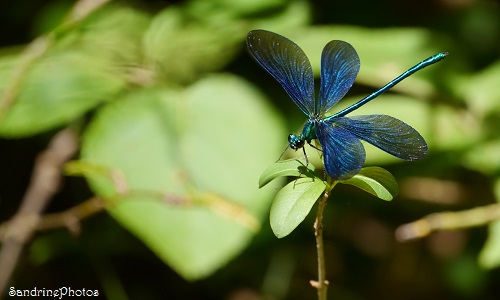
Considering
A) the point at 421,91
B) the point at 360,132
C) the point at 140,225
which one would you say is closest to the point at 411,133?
the point at 360,132

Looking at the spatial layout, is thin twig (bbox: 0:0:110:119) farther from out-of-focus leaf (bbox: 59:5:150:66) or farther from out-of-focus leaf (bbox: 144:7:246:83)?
out-of-focus leaf (bbox: 144:7:246:83)

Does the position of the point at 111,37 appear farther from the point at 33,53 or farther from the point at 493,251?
the point at 493,251

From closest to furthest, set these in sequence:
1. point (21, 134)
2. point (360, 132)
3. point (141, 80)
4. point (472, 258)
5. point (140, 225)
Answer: point (360, 132)
point (140, 225)
point (21, 134)
point (141, 80)
point (472, 258)

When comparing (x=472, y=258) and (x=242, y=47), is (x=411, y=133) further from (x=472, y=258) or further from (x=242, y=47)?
Answer: (x=472, y=258)

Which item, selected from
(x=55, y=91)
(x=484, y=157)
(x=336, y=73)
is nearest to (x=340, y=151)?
(x=336, y=73)

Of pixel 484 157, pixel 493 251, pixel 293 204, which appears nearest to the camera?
pixel 293 204

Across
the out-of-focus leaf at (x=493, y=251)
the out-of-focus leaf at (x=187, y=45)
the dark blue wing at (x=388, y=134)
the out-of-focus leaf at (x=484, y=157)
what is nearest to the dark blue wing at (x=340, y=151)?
the dark blue wing at (x=388, y=134)
